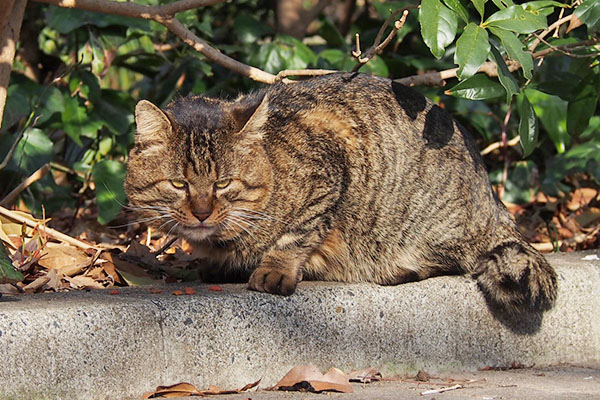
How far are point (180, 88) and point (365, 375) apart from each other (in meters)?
2.74

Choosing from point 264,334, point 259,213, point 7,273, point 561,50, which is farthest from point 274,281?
point 561,50

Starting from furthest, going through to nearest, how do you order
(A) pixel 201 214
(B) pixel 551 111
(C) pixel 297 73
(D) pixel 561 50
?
(B) pixel 551 111
(C) pixel 297 73
(D) pixel 561 50
(A) pixel 201 214

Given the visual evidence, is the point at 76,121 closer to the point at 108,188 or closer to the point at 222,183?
the point at 108,188

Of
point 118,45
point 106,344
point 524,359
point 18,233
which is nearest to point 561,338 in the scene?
point 524,359

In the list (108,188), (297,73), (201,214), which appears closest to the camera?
(201,214)

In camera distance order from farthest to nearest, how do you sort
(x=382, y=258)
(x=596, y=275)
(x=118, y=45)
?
(x=118, y=45) → (x=596, y=275) → (x=382, y=258)

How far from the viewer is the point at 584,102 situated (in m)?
4.12

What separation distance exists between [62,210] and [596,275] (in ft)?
10.3

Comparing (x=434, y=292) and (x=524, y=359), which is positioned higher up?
(x=434, y=292)

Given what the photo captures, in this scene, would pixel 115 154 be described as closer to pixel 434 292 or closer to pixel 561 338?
pixel 434 292

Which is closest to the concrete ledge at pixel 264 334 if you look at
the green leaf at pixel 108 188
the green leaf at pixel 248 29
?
the green leaf at pixel 108 188

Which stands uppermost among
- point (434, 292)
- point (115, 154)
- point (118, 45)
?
point (118, 45)

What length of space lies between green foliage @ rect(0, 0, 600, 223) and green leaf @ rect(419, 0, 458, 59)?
0.61 meters

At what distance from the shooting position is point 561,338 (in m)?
3.73
